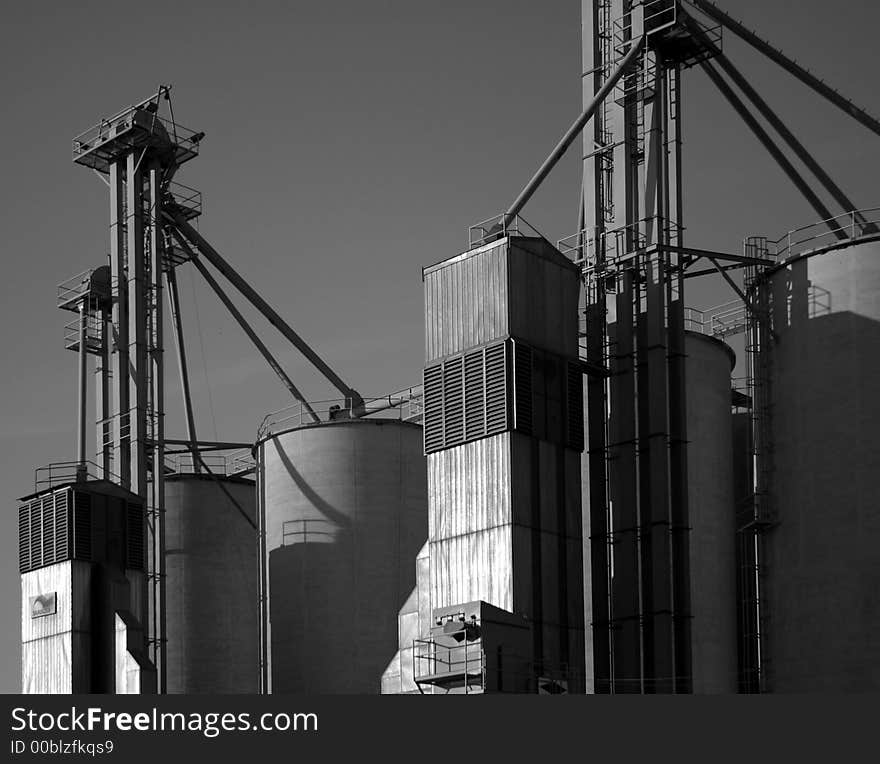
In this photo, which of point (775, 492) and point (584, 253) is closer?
point (775, 492)

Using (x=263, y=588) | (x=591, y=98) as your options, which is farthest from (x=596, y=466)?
(x=263, y=588)

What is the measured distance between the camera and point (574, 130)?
54250 millimetres

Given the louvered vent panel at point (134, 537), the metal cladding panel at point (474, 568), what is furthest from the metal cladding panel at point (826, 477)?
the louvered vent panel at point (134, 537)

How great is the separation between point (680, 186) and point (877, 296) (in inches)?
279

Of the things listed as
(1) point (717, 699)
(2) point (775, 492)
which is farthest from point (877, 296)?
(1) point (717, 699)

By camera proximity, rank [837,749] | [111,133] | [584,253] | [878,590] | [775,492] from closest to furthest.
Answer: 1. [837,749]
2. [878,590]
3. [775,492]
4. [584,253]
5. [111,133]

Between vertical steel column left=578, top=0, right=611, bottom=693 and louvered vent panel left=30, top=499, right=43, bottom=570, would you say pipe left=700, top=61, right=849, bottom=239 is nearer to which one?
vertical steel column left=578, top=0, right=611, bottom=693

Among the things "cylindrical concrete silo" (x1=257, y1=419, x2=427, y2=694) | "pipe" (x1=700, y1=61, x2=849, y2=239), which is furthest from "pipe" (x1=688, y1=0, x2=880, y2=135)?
"cylindrical concrete silo" (x1=257, y1=419, x2=427, y2=694)

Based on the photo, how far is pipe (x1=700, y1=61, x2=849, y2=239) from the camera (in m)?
56.6

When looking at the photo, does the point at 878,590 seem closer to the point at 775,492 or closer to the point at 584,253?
the point at 775,492

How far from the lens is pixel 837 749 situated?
38625 mm

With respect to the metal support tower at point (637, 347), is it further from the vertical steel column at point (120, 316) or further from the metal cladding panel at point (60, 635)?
the vertical steel column at point (120, 316)

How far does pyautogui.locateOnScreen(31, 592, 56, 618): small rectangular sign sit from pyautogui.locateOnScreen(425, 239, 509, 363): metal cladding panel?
18.0 metres

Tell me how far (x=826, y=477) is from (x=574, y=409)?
26.4ft
